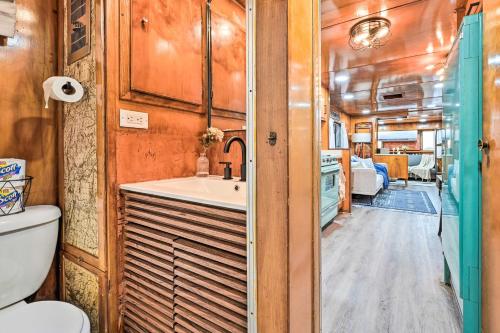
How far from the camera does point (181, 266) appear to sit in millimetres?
1030

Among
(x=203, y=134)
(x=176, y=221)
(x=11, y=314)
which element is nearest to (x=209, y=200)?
(x=176, y=221)

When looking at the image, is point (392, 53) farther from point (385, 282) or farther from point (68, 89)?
point (68, 89)

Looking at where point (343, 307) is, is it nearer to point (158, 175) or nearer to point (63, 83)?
point (158, 175)

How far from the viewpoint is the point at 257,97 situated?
2.39 feet

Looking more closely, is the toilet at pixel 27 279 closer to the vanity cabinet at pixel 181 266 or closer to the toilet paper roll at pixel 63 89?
the vanity cabinet at pixel 181 266

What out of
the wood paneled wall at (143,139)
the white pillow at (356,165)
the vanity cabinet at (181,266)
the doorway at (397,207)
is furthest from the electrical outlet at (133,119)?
the white pillow at (356,165)

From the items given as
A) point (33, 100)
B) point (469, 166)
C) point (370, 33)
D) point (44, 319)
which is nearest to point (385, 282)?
point (469, 166)

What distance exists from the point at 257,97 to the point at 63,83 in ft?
3.78

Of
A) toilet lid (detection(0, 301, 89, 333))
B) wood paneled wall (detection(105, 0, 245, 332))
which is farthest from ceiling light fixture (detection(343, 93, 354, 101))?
toilet lid (detection(0, 301, 89, 333))

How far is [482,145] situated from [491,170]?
0.12m

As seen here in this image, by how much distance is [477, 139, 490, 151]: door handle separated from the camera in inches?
43.4

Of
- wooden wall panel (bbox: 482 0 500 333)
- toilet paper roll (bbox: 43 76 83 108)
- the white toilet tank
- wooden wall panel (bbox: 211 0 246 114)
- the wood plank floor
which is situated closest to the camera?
wooden wall panel (bbox: 482 0 500 333)

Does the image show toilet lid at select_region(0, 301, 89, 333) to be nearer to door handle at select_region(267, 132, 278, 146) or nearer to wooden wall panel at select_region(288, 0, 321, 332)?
wooden wall panel at select_region(288, 0, 321, 332)

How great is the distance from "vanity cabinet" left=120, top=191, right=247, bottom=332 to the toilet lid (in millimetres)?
249
